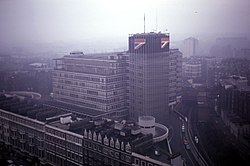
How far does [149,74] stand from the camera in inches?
421

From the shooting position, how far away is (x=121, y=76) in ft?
37.7

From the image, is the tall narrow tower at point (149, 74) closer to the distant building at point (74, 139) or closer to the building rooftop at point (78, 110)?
the building rooftop at point (78, 110)

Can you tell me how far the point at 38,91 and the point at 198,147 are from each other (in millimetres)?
8321

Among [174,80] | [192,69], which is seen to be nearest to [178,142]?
[174,80]

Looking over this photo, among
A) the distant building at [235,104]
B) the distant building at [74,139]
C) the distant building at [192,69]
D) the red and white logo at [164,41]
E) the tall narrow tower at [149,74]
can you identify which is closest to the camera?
the distant building at [74,139]

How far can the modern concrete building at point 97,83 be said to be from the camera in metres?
11.1

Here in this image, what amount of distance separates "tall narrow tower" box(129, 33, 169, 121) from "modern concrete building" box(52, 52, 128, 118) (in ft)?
1.57

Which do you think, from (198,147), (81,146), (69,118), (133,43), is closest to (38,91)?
(133,43)

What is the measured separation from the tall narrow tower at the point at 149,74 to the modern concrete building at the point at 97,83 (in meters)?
0.48

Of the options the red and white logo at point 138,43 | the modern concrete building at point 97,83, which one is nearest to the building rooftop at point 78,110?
the modern concrete building at point 97,83

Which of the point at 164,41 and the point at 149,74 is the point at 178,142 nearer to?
the point at 149,74

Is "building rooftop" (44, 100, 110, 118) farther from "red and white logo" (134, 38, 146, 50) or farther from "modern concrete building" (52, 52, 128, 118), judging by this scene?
"red and white logo" (134, 38, 146, 50)

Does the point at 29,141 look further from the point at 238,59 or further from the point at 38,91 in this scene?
the point at 238,59

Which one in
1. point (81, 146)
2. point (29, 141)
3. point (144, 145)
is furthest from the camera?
point (29, 141)
